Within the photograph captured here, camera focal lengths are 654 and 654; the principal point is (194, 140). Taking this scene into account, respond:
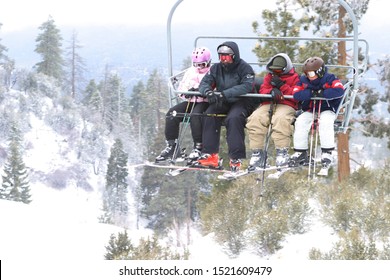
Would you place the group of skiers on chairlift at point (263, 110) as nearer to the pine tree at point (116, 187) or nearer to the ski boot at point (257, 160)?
the ski boot at point (257, 160)

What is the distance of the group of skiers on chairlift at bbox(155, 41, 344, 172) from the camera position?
6438mm

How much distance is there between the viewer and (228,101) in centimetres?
671

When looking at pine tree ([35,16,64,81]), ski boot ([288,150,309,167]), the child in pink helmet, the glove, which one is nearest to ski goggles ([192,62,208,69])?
the child in pink helmet

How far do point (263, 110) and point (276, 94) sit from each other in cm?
29

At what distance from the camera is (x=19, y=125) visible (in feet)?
219

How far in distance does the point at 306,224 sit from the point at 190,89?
638cm

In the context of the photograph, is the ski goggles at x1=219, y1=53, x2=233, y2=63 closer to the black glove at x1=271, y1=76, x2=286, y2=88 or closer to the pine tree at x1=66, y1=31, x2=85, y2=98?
the black glove at x1=271, y1=76, x2=286, y2=88

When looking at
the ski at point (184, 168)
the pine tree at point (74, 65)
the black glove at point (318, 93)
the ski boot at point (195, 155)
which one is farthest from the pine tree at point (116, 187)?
the black glove at point (318, 93)

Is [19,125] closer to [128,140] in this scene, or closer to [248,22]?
[128,140]

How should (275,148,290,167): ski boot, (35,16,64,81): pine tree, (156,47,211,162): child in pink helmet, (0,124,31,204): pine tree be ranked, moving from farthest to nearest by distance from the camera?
(35,16,64,81): pine tree
(0,124,31,204): pine tree
(156,47,211,162): child in pink helmet
(275,148,290,167): ski boot

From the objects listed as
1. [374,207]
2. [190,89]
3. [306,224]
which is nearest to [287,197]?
[306,224]

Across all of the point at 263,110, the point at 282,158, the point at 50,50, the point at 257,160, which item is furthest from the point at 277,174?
the point at 50,50

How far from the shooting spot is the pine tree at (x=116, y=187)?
57.0 meters

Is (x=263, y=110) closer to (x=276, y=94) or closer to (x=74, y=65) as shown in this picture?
(x=276, y=94)
